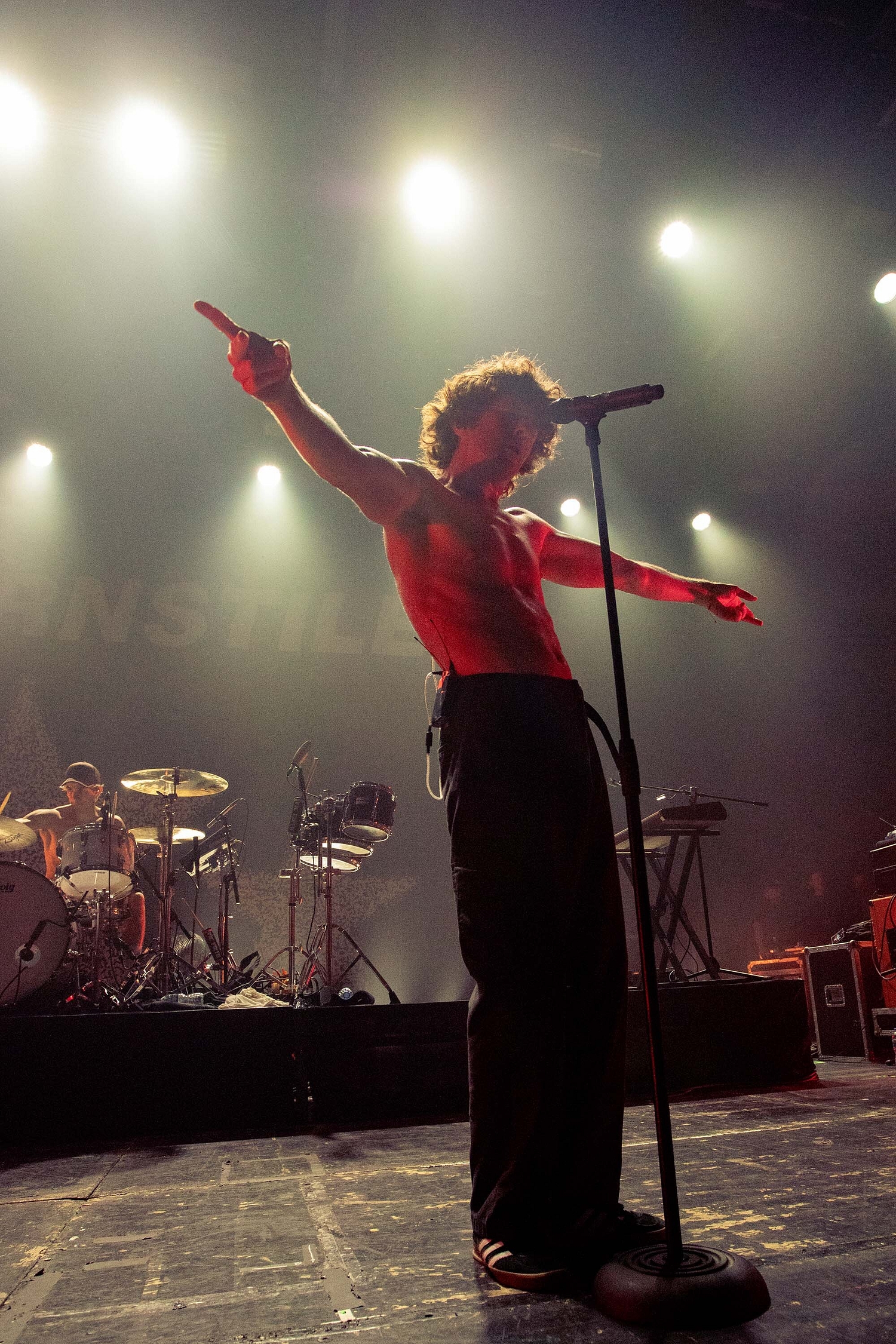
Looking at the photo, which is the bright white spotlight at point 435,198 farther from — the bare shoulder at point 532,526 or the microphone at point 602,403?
the microphone at point 602,403

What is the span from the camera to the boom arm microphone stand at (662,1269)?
1.06 metres

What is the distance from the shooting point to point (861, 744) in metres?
8.66

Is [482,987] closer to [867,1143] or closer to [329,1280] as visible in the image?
[329,1280]

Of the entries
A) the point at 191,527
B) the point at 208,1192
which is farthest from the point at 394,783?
the point at 208,1192

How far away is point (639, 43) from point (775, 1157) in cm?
628

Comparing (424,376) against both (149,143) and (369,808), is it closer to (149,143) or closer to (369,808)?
(149,143)

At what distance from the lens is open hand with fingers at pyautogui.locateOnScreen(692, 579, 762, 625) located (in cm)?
212

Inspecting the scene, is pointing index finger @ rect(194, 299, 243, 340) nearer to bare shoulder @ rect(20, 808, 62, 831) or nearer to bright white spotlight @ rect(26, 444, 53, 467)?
bare shoulder @ rect(20, 808, 62, 831)

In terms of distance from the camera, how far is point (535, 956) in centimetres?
148

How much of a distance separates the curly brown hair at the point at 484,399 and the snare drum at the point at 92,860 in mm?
4078

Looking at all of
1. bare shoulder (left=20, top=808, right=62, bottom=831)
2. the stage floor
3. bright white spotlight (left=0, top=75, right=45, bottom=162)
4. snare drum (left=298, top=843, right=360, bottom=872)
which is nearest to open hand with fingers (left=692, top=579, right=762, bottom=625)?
the stage floor

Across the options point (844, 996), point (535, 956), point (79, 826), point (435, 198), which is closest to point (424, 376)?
point (435, 198)

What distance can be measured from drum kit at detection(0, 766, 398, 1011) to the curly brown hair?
3.36 meters

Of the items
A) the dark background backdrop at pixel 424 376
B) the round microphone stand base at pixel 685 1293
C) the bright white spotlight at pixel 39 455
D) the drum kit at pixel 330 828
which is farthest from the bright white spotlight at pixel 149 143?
the round microphone stand base at pixel 685 1293
